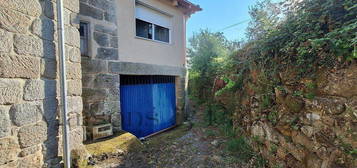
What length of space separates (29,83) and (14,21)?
718mm

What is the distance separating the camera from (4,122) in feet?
6.31

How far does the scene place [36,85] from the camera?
2.22m

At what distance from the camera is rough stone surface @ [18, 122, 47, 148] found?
209 cm

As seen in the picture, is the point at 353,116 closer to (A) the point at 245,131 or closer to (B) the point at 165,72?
(A) the point at 245,131

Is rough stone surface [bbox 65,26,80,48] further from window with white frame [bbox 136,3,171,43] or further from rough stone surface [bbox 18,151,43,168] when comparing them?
window with white frame [bbox 136,3,171,43]

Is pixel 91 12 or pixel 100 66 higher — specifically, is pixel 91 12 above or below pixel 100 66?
above

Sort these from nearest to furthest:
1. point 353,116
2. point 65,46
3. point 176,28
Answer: point 353,116, point 65,46, point 176,28

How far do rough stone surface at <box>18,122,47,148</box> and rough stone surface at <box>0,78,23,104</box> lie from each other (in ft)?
1.18

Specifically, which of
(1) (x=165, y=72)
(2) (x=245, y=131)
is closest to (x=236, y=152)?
(2) (x=245, y=131)

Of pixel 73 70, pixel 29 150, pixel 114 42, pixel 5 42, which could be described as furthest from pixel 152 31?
pixel 29 150

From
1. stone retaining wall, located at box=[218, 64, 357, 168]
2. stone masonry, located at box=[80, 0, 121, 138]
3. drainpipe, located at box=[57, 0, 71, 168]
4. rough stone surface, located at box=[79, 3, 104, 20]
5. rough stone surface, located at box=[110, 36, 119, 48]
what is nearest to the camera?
stone retaining wall, located at box=[218, 64, 357, 168]

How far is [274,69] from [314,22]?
0.97 m

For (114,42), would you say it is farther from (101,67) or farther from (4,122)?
(4,122)

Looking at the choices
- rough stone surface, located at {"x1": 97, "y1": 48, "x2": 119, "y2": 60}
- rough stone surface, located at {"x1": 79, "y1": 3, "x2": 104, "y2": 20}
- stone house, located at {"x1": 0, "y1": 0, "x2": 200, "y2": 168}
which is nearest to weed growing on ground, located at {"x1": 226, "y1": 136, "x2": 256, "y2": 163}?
stone house, located at {"x1": 0, "y1": 0, "x2": 200, "y2": 168}
